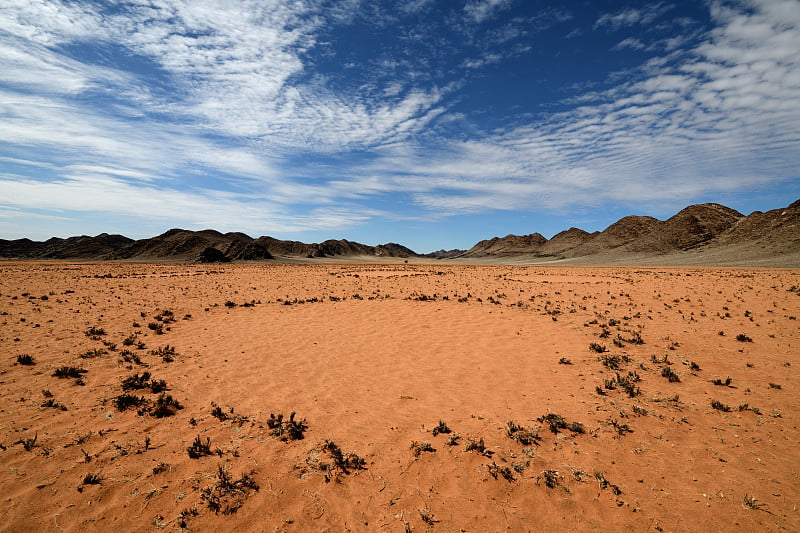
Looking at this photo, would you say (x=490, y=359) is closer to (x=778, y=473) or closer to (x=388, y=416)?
(x=388, y=416)

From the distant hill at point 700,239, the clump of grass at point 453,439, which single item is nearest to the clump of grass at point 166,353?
the clump of grass at point 453,439

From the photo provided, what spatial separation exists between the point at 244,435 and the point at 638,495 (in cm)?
596

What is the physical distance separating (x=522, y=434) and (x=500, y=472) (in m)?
1.09

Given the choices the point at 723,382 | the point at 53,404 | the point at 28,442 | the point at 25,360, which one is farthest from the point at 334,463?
the point at 25,360

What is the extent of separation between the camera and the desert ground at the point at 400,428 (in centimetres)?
416

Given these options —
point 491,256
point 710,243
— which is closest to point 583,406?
point 710,243

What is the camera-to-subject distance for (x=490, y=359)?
968cm

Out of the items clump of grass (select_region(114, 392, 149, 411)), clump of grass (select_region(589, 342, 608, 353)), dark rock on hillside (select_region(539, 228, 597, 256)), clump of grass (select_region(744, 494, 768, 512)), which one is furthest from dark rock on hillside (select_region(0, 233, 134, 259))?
dark rock on hillside (select_region(539, 228, 597, 256))

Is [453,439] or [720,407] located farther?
[720,407]

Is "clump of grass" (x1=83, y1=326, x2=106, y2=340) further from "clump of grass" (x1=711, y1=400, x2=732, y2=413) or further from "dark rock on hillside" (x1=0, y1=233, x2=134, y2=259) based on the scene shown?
"dark rock on hillside" (x1=0, y1=233, x2=134, y2=259)

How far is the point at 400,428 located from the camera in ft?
19.8

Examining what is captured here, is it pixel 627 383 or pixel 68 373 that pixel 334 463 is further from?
pixel 68 373

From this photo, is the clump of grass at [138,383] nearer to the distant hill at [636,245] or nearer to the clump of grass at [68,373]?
the clump of grass at [68,373]

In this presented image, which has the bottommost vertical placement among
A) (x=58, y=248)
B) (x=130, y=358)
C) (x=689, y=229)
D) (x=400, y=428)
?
(x=400, y=428)
